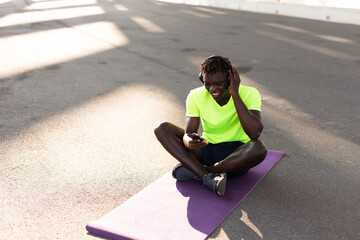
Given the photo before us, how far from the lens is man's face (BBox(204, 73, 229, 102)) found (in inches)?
134

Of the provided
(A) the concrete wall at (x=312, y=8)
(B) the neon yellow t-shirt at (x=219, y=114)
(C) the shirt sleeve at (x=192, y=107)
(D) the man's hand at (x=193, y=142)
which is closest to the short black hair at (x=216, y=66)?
(B) the neon yellow t-shirt at (x=219, y=114)

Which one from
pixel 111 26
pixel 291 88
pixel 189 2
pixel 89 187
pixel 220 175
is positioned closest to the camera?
pixel 220 175

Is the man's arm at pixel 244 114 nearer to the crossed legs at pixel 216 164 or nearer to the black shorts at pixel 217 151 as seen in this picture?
the crossed legs at pixel 216 164

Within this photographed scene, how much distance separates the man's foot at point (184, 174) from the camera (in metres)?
3.76

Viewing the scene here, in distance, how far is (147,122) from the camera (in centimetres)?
548

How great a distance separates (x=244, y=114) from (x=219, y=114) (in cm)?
31

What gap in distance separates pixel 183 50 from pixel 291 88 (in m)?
3.83

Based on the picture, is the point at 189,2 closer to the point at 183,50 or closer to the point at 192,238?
the point at 183,50

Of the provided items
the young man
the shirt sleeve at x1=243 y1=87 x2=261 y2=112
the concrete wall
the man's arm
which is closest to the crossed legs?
the young man

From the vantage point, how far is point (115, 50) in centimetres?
1022

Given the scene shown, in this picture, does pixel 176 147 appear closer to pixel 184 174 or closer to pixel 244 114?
pixel 184 174

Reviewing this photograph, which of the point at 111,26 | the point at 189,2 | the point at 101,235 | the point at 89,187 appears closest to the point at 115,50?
the point at 111,26

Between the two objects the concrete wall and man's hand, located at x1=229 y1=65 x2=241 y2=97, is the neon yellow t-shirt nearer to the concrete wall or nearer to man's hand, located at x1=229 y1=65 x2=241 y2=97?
man's hand, located at x1=229 y1=65 x2=241 y2=97

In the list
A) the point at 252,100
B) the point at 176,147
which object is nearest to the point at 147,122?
the point at 176,147
